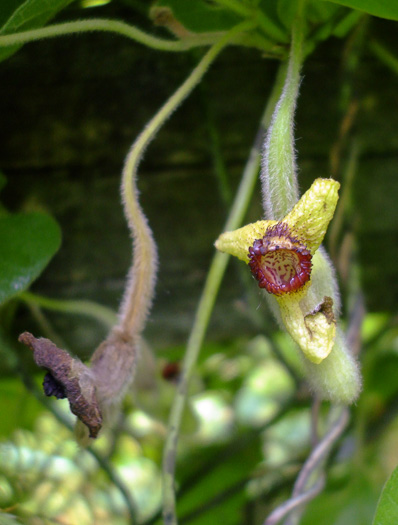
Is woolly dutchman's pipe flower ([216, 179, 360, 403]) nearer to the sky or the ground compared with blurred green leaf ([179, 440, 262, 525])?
nearer to the ground

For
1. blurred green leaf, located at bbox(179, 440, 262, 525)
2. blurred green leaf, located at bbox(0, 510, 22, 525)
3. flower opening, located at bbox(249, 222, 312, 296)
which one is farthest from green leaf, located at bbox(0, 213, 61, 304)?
blurred green leaf, located at bbox(179, 440, 262, 525)

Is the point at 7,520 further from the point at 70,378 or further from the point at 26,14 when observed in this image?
the point at 26,14

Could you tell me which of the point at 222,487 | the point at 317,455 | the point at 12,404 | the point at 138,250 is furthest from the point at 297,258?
the point at 222,487

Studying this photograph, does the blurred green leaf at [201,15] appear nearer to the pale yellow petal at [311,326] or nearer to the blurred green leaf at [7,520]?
the pale yellow petal at [311,326]

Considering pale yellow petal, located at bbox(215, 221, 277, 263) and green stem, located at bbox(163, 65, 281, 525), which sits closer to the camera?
pale yellow petal, located at bbox(215, 221, 277, 263)

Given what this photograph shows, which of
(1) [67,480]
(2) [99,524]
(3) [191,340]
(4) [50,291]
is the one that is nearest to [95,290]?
(4) [50,291]

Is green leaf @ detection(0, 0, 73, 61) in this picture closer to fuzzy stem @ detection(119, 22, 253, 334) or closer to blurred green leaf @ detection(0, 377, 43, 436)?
fuzzy stem @ detection(119, 22, 253, 334)
